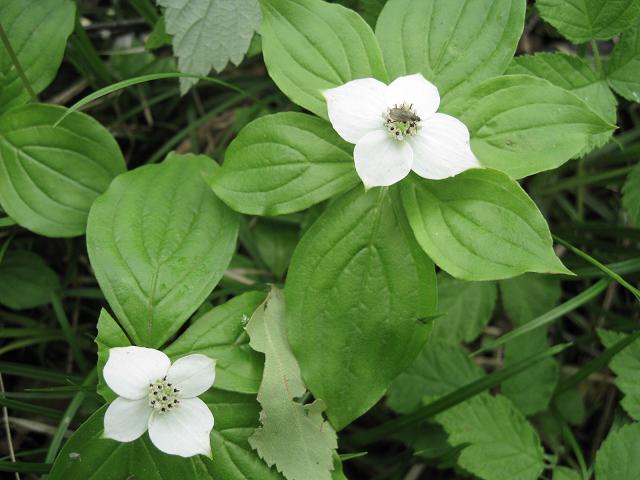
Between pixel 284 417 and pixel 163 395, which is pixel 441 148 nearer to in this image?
pixel 284 417

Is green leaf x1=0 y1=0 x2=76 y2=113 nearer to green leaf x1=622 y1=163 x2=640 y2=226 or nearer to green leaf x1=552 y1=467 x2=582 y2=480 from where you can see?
green leaf x1=622 y1=163 x2=640 y2=226

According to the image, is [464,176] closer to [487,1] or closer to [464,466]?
[487,1]

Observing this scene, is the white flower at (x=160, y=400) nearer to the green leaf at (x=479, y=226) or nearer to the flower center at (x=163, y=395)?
the flower center at (x=163, y=395)

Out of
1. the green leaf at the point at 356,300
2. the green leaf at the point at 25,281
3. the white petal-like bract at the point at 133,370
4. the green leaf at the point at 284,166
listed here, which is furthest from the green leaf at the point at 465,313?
the green leaf at the point at 25,281

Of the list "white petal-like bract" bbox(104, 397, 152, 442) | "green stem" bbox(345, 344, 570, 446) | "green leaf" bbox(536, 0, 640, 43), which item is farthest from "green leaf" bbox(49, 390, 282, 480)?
"green leaf" bbox(536, 0, 640, 43)

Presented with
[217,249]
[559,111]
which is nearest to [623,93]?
[559,111]
